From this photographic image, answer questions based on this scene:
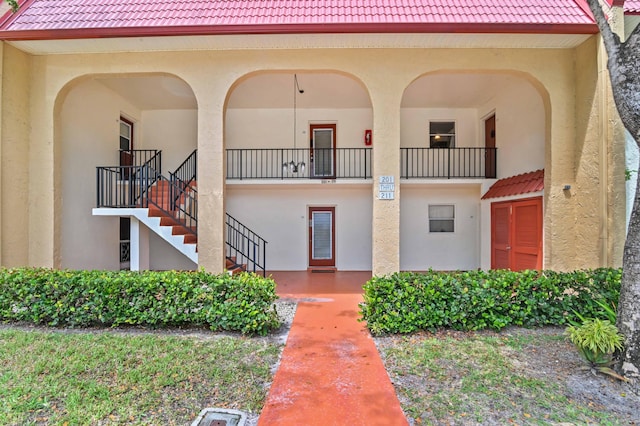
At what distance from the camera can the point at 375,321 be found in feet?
15.4

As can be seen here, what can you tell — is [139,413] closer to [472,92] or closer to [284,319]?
[284,319]

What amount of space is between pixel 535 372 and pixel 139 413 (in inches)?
161

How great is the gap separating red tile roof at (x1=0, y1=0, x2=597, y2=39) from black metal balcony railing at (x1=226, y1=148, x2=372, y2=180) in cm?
510

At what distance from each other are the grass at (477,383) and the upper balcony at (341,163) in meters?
6.98

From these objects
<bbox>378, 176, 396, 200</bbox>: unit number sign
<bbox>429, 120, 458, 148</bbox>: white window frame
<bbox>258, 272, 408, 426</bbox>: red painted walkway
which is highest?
<bbox>429, 120, 458, 148</bbox>: white window frame

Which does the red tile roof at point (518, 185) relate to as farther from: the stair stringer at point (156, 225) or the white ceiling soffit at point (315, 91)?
the stair stringer at point (156, 225)

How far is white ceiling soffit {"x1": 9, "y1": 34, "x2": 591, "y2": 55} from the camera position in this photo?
18.8 ft

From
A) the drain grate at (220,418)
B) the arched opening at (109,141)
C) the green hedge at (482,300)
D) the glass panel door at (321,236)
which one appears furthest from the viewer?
the glass panel door at (321,236)

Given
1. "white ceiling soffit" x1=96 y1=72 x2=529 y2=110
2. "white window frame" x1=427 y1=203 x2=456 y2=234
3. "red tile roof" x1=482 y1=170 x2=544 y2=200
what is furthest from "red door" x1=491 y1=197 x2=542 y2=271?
"white ceiling soffit" x1=96 y1=72 x2=529 y2=110

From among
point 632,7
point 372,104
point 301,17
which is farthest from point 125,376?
point 632,7

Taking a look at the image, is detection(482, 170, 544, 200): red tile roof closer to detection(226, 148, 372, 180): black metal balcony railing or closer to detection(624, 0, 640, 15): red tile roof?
detection(624, 0, 640, 15): red tile roof

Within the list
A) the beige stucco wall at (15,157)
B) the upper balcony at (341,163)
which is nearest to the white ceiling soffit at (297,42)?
the beige stucco wall at (15,157)

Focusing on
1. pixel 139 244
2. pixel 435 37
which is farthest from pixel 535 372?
pixel 139 244

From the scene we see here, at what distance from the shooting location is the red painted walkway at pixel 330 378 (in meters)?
2.89
